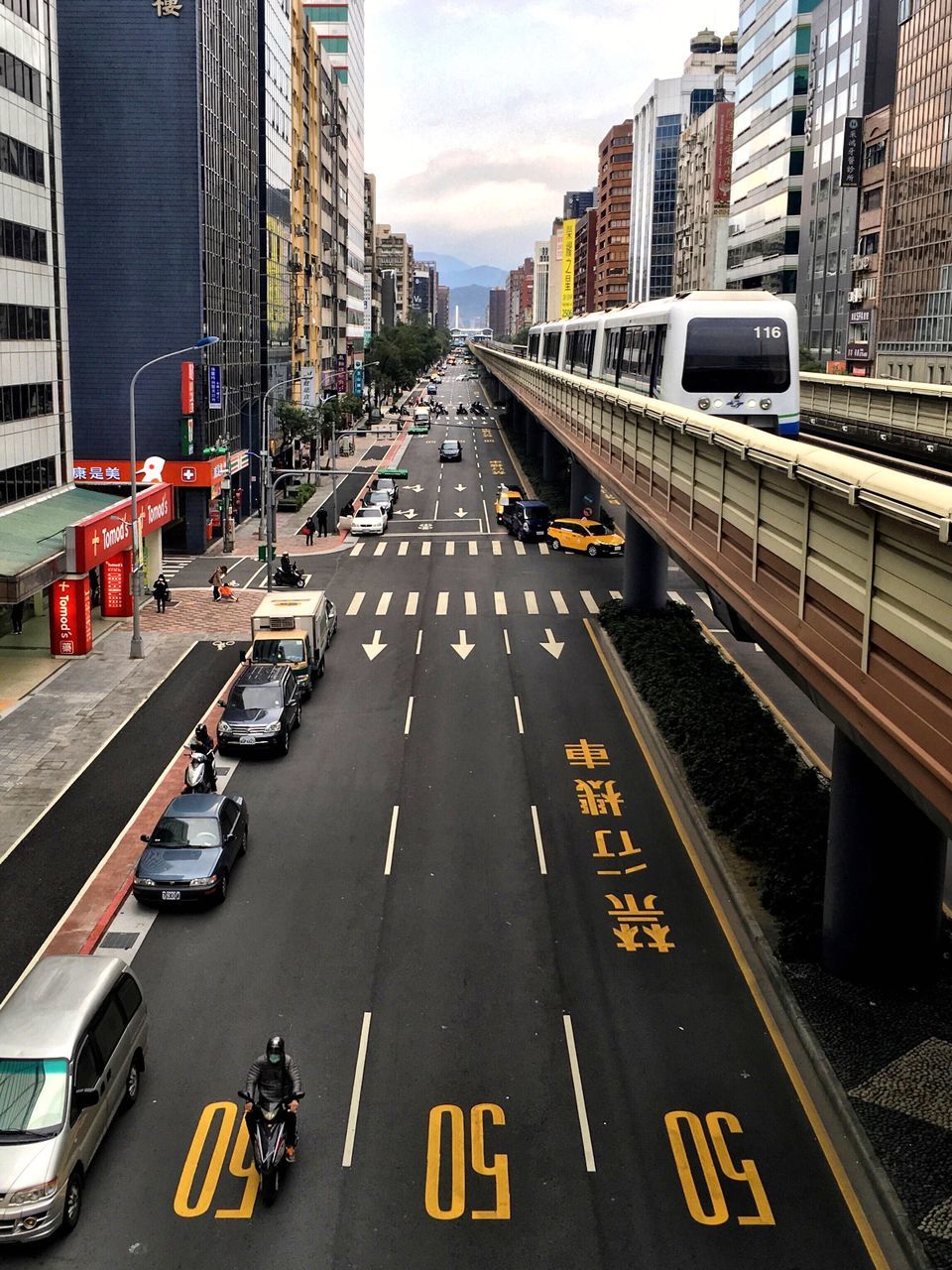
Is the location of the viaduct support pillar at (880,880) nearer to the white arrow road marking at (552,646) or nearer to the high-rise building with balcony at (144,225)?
the white arrow road marking at (552,646)

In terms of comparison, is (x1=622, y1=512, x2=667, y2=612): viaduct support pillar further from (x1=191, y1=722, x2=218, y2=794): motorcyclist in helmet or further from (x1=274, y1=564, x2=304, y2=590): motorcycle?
(x1=191, y1=722, x2=218, y2=794): motorcyclist in helmet

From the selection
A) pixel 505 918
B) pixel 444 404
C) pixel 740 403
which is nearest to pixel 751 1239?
pixel 505 918

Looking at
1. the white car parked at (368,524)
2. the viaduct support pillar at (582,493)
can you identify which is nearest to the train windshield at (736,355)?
the viaduct support pillar at (582,493)

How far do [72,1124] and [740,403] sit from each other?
841 inches

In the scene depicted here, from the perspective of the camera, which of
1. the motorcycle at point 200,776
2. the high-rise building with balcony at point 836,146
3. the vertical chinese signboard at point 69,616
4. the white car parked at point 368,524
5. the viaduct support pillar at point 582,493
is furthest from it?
the high-rise building with balcony at point 836,146

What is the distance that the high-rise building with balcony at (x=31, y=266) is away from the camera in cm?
3716

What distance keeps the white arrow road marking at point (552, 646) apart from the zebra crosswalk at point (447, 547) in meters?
19.1

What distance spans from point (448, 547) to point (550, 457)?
75.2 feet

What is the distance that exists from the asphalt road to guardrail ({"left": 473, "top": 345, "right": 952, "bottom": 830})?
18.8 ft

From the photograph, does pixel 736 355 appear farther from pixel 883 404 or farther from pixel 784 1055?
pixel 784 1055

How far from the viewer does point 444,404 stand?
7175 inches

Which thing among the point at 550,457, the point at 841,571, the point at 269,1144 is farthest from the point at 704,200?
the point at 269,1144

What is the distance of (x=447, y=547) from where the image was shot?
206ft

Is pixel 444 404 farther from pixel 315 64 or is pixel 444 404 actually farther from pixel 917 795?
pixel 917 795
